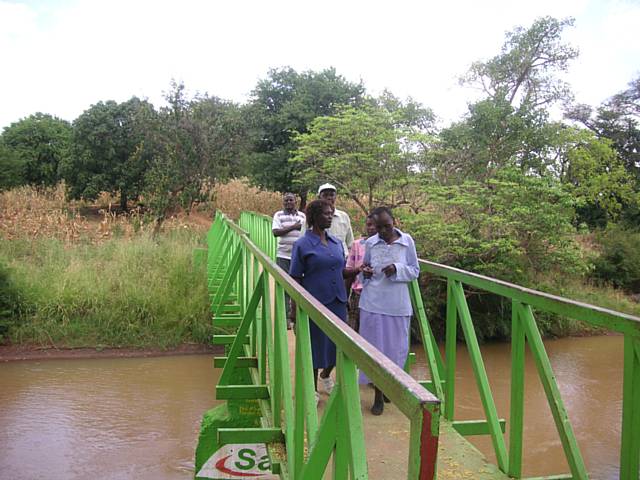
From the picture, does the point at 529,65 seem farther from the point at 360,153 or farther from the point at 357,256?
the point at 357,256

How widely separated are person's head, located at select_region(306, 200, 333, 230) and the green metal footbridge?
42 cm

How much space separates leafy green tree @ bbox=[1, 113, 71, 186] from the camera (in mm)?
24219

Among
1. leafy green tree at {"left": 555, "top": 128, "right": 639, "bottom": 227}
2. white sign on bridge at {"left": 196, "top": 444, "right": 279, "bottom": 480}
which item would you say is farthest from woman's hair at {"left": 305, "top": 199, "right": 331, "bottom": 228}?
leafy green tree at {"left": 555, "top": 128, "right": 639, "bottom": 227}

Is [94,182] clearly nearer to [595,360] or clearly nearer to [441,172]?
[441,172]

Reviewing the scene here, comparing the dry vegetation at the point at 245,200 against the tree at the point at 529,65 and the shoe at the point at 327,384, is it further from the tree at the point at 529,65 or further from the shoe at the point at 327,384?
the shoe at the point at 327,384

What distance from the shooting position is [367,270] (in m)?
3.55

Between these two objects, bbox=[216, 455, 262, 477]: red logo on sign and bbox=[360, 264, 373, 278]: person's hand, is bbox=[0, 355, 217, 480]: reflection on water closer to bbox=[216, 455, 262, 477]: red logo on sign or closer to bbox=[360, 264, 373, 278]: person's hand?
bbox=[216, 455, 262, 477]: red logo on sign

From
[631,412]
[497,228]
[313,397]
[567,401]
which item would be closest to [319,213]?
[313,397]

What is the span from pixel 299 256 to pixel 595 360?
11330 mm

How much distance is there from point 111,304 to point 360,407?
37.2 ft

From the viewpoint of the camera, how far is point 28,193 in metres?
20.9

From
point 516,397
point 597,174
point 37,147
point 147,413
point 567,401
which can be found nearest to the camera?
point 516,397

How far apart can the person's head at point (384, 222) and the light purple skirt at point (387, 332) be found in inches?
18.3

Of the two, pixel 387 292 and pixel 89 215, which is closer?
pixel 387 292
